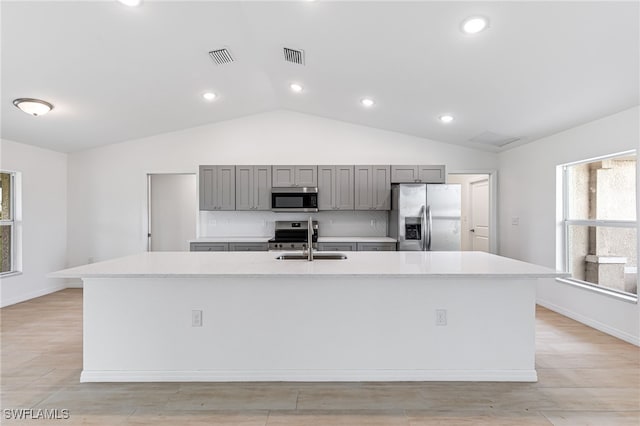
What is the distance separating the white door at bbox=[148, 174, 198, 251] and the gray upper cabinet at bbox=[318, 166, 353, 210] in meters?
2.48

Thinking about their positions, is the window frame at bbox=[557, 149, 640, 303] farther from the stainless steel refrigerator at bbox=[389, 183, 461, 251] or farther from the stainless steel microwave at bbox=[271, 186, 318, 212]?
the stainless steel microwave at bbox=[271, 186, 318, 212]

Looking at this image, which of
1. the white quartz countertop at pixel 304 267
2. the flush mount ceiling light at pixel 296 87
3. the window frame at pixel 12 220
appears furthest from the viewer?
the window frame at pixel 12 220

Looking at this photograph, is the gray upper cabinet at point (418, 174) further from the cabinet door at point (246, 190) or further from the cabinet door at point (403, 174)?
the cabinet door at point (246, 190)

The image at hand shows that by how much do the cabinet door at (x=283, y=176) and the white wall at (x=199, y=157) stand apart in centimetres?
33

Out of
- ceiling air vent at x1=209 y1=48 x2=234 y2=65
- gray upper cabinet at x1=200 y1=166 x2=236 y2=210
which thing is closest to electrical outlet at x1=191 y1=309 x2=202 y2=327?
ceiling air vent at x1=209 y1=48 x2=234 y2=65

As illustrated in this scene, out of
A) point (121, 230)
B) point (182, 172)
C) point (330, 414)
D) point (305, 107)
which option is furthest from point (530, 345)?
point (121, 230)

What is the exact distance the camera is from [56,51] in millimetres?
2961

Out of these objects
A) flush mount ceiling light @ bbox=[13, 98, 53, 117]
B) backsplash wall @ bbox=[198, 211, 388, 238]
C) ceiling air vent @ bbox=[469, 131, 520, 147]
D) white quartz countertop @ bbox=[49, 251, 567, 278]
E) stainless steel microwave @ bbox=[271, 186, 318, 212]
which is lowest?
white quartz countertop @ bbox=[49, 251, 567, 278]

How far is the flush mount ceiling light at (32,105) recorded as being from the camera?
3.56 metres

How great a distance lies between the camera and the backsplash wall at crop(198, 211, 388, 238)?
5.64m

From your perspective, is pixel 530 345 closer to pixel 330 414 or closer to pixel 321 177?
pixel 330 414

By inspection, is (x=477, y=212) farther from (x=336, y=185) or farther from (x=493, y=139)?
(x=336, y=185)

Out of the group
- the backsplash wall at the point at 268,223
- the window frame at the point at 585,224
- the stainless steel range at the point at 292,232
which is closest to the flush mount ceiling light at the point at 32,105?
the backsplash wall at the point at 268,223

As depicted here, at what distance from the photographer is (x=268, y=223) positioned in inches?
223
